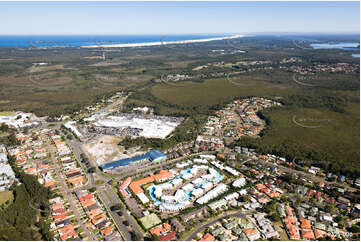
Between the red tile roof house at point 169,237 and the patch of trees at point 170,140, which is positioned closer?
the red tile roof house at point 169,237

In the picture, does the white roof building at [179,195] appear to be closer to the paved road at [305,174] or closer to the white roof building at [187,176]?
the white roof building at [187,176]

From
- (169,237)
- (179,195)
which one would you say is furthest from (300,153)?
(169,237)

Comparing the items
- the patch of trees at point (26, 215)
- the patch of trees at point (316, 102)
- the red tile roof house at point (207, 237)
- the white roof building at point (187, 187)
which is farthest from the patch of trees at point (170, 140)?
the patch of trees at point (316, 102)

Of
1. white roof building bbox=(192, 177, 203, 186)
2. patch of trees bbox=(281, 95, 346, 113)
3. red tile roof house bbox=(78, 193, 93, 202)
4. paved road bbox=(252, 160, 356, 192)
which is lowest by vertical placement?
paved road bbox=(252, 160, 356, 192)

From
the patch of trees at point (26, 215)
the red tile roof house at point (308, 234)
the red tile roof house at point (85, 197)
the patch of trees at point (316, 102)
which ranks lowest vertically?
the red tile roof house at point (308, 234)

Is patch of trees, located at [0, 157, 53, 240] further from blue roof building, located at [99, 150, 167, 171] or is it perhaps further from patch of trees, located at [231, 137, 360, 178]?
patch of trees, located at [231, 137, 360, 178]

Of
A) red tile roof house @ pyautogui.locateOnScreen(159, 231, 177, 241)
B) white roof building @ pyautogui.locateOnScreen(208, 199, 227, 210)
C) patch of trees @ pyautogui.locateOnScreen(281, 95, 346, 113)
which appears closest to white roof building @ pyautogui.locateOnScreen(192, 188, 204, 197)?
white roof building @ pyautogui.locateOnScreen(208, 199, 227, 210)

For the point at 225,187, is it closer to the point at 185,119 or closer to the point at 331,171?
the point at 331,171

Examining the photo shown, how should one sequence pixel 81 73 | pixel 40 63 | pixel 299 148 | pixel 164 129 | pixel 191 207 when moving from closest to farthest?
pixel 191 207 → pixel 299 148 → pixel 164 129 → pixel 81 73 → pixel 40 63

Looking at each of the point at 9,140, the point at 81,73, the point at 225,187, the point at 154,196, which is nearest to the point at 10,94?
the point at 81,73
